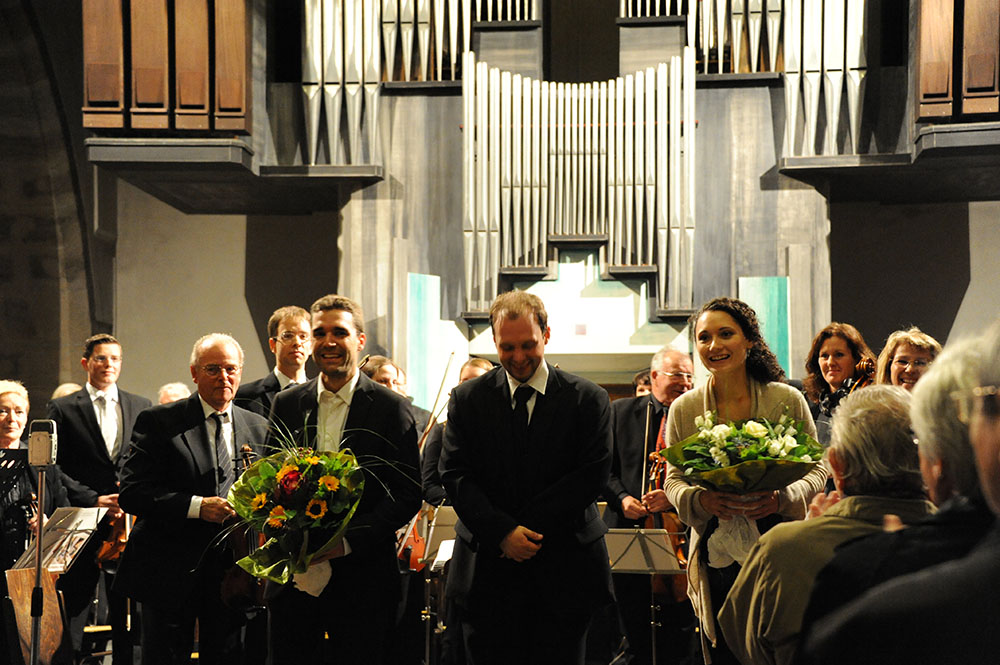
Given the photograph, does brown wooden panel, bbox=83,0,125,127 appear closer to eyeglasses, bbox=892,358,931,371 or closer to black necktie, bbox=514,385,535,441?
black necktie, bbox=514,385,535,441

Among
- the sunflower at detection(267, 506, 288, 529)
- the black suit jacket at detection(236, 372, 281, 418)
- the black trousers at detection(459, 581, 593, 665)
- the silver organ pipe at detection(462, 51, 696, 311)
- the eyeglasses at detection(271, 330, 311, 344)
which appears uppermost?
the silver organ pipe at detection(462, 51, 696, 311)

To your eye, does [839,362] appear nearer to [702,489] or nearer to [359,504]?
[702,489]

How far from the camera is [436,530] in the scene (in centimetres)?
451

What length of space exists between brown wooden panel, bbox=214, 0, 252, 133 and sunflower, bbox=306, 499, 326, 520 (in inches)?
192

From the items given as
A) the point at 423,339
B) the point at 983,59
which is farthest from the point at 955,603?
the point at 423,339

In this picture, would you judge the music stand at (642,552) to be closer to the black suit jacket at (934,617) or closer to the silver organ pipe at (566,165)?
the black suit jacket at (934,617)

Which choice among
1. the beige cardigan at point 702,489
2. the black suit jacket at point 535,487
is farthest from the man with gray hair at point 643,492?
the black suit jacket at point 535,487

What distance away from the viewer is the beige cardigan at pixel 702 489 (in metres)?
3.45

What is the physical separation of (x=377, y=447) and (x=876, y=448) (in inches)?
83.8

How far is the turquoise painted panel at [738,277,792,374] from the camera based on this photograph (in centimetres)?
768

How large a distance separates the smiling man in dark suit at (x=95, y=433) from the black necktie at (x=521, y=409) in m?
2.41

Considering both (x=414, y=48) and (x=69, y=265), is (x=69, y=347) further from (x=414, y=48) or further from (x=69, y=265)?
(x=414, y=48)

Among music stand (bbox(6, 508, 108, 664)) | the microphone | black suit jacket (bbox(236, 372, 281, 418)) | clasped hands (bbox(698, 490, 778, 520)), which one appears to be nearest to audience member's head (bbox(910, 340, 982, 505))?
clasped hands (bbox(698, 490, 778, 520))

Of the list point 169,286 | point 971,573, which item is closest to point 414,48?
point 169,286
